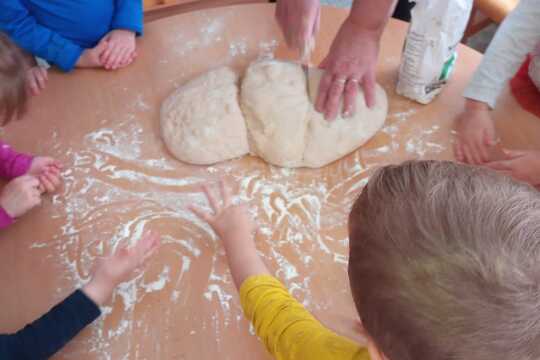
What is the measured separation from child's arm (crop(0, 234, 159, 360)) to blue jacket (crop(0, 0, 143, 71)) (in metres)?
0.66

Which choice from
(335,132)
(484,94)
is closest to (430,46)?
(484,94)

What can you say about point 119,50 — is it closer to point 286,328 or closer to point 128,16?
point 128,16

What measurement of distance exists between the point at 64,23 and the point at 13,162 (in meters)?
0.52

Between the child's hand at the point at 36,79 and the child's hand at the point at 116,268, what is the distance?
57cm

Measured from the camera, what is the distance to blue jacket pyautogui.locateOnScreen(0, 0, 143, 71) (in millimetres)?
1263

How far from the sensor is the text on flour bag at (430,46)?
3.43ft

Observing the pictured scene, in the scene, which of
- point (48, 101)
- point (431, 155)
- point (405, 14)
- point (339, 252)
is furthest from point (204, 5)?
point (339, 252)

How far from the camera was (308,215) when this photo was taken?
102 cm

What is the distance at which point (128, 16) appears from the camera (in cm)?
133

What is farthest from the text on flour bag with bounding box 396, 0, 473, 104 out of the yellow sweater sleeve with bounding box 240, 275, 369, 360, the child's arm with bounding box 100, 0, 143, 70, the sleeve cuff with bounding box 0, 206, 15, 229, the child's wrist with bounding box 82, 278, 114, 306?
the sleeve cuff with bounding box 0, 206, 15, 229

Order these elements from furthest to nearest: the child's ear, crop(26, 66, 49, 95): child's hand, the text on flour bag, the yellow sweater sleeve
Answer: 1. crop(26, 66, 49, 95): child's hand
2. the text on flour bag
3. the yellow sweater sleeve
4. the child's ear

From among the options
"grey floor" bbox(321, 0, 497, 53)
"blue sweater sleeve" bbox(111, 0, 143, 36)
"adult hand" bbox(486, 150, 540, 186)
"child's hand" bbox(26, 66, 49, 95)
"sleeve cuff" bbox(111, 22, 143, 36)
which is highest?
"blue sweater sleeve" bbox(111, 0, 143, 36)

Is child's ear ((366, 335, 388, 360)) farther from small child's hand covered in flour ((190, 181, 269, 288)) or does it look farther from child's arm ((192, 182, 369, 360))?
small child's hand covered in flour ((190, 181, 269, 288))

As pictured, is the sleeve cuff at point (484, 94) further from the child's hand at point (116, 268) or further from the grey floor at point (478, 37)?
the grey floor at point (478, 37)
